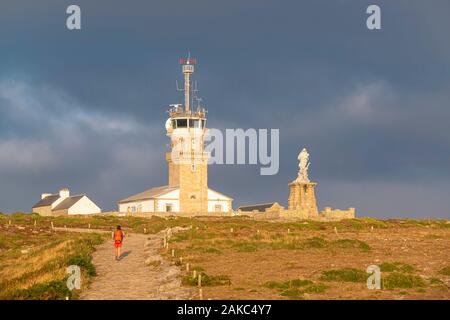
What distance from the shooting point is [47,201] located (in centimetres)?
10062

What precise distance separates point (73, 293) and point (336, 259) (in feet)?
46.0

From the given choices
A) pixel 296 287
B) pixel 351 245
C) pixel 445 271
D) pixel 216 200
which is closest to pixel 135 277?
pixel 296 287

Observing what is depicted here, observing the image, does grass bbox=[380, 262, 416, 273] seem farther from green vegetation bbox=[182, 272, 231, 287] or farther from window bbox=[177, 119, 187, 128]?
window bbox=[177, 119, 187, 128]

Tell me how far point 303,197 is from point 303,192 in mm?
579

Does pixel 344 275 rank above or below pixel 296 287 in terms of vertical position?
above

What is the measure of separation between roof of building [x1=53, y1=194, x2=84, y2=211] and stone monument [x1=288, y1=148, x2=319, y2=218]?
28638 millimetres

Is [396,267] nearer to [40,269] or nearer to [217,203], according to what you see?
[40,269]

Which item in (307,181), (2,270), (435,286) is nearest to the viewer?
(435,286)

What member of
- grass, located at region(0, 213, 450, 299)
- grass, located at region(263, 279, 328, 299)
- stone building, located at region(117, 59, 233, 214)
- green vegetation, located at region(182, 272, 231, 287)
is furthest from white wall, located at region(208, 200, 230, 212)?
grass, located at region(263, 279, 328, 299)

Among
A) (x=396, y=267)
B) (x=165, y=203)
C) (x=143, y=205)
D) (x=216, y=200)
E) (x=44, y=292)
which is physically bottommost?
(x=44, y=292)

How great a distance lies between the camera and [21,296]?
1969 cm

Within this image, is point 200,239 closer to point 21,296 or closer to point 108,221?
point 21,296

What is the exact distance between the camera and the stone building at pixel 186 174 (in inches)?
3529
